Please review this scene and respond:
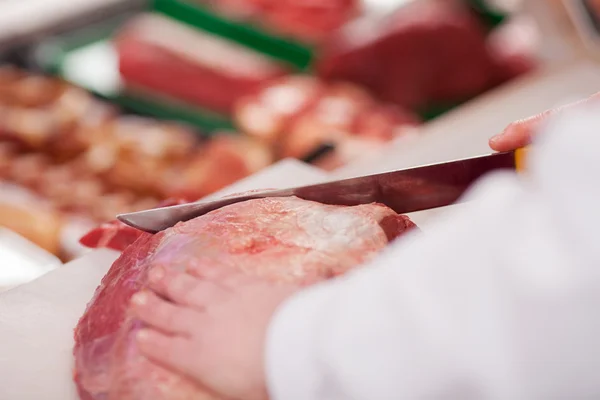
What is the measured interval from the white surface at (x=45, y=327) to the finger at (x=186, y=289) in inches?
8.9

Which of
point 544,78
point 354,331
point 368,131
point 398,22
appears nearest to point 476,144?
point 544,78

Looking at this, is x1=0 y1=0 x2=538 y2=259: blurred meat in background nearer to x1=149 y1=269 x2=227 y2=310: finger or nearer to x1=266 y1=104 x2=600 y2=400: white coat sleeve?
x1=149 y1=269 x2=227 y2=310: finger

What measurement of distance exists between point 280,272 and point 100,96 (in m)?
2.19

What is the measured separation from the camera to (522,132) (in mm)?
1219

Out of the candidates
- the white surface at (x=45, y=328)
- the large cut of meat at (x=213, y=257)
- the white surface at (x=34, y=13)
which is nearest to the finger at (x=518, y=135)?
the large cut of meat at (x=213, y=257)

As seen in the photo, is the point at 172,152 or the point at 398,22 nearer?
the point at 172,152

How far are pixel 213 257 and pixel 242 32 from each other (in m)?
2.54

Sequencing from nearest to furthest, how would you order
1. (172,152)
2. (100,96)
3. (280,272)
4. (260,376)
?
(260,376) → (280,272) → (172,152) → (100,96)

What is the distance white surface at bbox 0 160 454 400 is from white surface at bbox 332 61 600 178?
1.24 feet

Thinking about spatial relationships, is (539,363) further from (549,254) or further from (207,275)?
(207,275)

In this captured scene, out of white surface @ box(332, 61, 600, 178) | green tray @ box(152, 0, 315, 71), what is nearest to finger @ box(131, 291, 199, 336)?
white surface @ box(332, 61, 600, 178)

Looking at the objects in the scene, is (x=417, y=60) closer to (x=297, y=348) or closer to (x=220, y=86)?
(x=220, y=86)

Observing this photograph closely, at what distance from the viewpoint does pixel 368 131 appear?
282 centimetres

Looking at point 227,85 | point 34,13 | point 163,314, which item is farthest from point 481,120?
point 34,13
